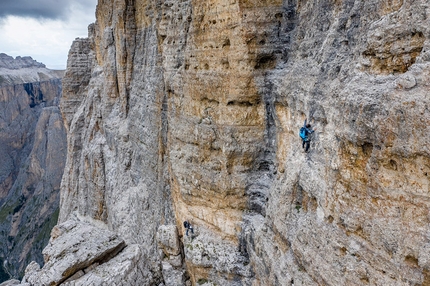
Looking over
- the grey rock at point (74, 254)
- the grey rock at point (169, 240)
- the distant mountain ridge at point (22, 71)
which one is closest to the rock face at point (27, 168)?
the distant mountain ridge at point (22, 71)

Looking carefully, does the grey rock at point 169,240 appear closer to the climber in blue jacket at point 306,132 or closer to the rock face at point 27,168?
the climber in blue jacket at point 306,132

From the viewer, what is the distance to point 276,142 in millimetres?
11047

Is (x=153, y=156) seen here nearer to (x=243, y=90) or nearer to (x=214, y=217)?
(x=214, y=217)

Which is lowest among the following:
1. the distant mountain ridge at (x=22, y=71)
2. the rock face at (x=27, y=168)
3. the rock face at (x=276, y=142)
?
the rock face at (x=27, y=168)

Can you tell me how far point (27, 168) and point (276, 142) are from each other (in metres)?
64.6

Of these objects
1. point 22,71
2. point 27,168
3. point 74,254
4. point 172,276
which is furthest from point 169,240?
point 22,71

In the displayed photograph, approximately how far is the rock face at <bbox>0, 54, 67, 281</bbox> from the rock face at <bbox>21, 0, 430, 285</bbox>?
125ft

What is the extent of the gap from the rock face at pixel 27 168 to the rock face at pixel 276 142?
38187 mm

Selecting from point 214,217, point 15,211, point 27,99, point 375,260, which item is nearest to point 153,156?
point 214,217

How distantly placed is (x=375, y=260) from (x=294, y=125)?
4299mm

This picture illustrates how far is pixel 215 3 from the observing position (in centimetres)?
1097

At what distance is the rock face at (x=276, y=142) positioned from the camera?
232 inches

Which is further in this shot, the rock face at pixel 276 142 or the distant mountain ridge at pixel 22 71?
the distant mountain ridge at pixel 22 71

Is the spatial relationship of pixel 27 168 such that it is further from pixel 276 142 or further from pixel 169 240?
pixel 276 142
